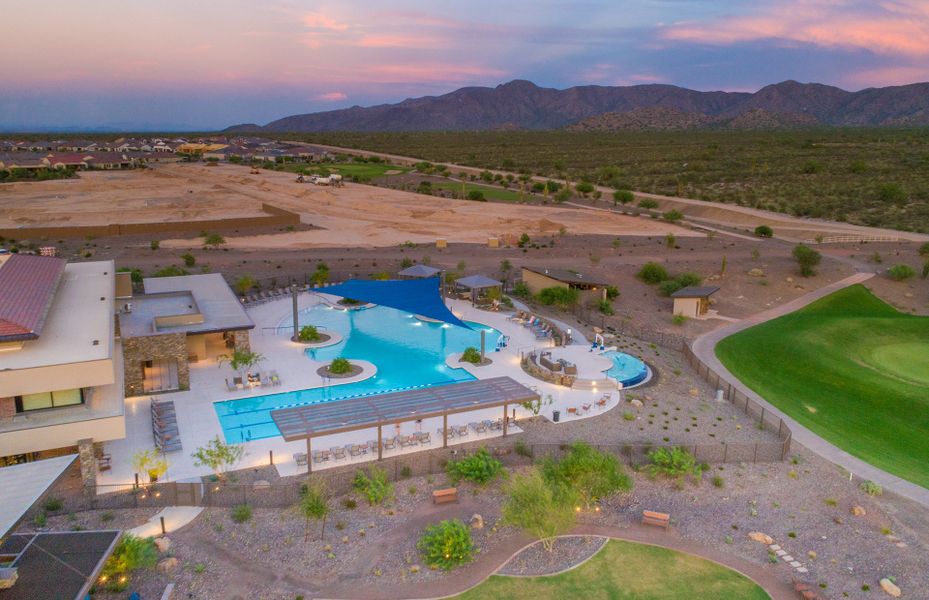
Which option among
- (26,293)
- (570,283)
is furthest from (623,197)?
(26,293)

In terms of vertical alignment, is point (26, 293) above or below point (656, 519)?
above

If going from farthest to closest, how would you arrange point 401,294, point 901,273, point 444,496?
1. point 901,273
2. point 401,294
3. point 444,496

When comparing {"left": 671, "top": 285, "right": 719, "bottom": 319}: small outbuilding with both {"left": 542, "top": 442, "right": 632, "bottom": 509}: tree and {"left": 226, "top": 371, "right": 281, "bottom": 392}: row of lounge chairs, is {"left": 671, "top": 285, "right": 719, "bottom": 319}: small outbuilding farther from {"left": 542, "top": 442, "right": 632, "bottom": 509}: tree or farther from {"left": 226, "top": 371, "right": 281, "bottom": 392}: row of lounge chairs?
{"left": 226, "top": 371, "right": 281, "bottom": 392}: row of lounge chairs

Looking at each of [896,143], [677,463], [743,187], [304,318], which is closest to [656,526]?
[677,463]

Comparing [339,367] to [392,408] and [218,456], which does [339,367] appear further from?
[218,456]

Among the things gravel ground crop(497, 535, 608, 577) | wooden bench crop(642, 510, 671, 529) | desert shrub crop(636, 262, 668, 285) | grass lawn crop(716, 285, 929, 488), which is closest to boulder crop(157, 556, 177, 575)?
gravel ground crop(497, 535, 608, 577)

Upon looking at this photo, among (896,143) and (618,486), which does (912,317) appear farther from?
(896,143)

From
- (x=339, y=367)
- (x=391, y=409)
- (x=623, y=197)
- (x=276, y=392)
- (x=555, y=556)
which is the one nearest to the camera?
(x=555, y=556)
